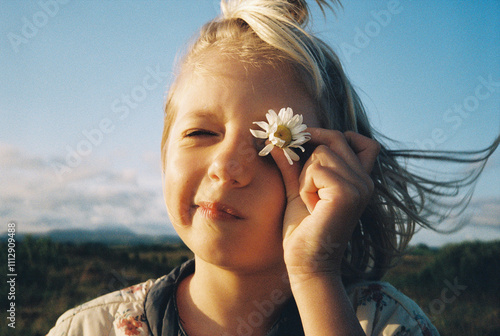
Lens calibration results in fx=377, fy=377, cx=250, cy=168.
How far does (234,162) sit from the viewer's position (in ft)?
6.51

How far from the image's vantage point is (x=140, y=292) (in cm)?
272

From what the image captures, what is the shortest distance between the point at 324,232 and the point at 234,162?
0.58 meters

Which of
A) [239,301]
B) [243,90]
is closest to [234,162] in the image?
[243,90]

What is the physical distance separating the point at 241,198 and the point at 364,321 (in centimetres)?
109

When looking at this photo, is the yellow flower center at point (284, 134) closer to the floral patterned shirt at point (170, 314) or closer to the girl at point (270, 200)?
the girl at point (270, 200)

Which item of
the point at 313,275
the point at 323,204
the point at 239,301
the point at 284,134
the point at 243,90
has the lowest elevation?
the point at 239,301

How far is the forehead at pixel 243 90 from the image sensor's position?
212cm

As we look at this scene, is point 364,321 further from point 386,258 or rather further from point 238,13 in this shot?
point 238,13

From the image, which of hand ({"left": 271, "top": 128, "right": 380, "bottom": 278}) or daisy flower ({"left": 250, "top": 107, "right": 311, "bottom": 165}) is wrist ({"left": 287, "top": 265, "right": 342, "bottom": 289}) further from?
daisy flower ({"left": 250, "top": 107, "right": 311, "bottom": 165})

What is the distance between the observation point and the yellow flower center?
1.99m

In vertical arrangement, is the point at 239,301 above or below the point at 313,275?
below

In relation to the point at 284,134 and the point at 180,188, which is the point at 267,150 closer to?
the point at 284,134

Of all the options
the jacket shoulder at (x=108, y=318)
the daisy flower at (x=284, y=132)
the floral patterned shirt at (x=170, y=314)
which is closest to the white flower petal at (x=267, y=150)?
the daisy flower at (x=284, y=132)

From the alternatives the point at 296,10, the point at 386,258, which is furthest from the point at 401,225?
the point at 296,10
